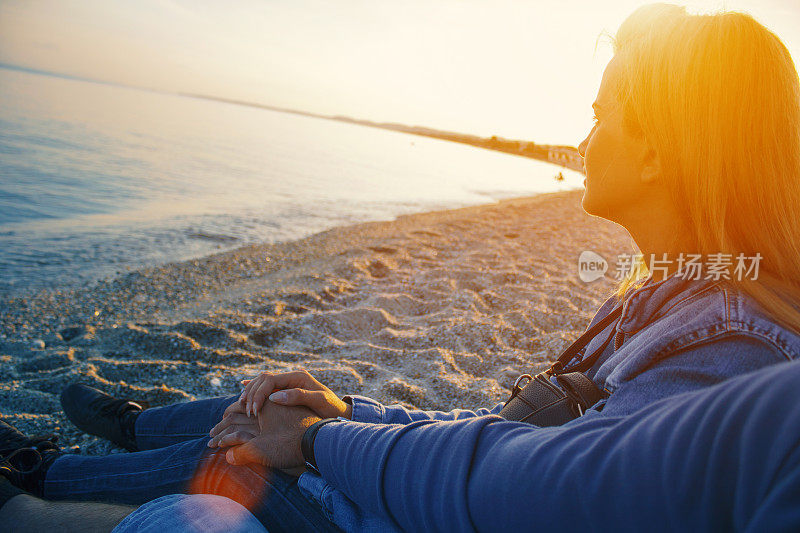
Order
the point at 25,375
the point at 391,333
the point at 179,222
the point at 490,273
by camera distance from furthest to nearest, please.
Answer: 1. the point at 179,222
2. the point at 490,273
3. the point at 391,333
4. the point at 25,375

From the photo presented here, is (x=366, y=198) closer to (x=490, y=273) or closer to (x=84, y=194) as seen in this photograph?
(x=84, y=194)

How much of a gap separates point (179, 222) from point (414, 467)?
871 centimetres

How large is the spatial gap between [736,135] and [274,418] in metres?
1.51

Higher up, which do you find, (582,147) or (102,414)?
(582,147)

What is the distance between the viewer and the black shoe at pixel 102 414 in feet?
6.64

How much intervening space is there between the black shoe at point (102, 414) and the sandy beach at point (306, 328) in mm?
159

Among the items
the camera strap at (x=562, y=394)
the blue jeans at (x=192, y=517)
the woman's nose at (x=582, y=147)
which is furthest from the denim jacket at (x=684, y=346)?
the woman's nose at (x=582, y=147)

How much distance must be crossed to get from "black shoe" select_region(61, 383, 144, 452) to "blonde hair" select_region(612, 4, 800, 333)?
2320 millimetres

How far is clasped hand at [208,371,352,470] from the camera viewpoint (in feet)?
4.46

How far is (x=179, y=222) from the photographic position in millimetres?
A: 8469

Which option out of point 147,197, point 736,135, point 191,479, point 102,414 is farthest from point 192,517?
point 147,197

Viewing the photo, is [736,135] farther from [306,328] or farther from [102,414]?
[306,328]

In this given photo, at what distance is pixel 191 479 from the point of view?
1.42 m

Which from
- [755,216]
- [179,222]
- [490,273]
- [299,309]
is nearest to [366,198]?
[179,222]
